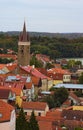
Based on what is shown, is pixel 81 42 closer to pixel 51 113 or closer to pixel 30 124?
pixel 51 113

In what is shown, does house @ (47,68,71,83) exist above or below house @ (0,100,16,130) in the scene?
below

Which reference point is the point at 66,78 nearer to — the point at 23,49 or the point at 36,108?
the point at 23,49

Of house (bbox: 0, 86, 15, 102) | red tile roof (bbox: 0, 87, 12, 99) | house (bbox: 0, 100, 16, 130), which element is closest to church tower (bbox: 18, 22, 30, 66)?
house (bbox: 0, 86, 15, 102)

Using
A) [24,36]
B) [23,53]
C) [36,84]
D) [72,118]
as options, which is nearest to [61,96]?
[36,84]

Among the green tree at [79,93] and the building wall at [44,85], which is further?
the building wall at [44,85]

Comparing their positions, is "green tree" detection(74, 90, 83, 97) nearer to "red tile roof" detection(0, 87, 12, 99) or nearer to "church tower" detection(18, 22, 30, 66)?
"red tile roof" detection(0, 87, 12, 99)

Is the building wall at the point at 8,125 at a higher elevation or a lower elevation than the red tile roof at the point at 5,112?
lower

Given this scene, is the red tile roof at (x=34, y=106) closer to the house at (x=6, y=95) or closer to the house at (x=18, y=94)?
the house at (x=6, y=95)

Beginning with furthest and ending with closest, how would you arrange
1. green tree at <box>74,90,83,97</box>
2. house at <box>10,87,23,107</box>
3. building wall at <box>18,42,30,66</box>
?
1. building wall at <box>18,42,30,66</box>
2. green tree at <box>74,90,83,97</box>
3. house at <box>10,87,23,107</box>

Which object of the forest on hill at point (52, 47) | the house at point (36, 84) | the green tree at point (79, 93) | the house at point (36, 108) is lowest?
the forest on hill at point (52, 47)

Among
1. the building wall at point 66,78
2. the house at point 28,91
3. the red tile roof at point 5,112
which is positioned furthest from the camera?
the building wall at point 66,78

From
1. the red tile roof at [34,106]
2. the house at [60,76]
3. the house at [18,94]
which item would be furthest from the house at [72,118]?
the house at [60,76]

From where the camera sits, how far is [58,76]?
197 ft

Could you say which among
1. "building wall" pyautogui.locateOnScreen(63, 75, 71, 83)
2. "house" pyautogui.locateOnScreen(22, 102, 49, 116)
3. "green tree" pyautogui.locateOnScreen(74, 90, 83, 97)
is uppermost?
"house" pyautogui.locateOnScreen(22, 102, 49, 116)
